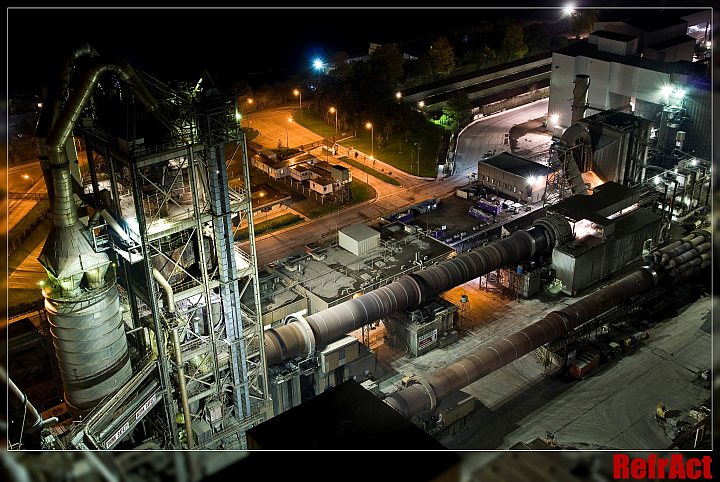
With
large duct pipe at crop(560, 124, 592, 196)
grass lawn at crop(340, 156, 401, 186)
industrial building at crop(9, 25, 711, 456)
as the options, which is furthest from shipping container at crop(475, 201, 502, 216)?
grass lawn at crop(340, 156, 401, 186)

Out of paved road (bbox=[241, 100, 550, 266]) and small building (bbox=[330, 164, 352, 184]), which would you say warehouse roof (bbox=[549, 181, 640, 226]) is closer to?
paved road (bbox=[241, 100, 550, 266])

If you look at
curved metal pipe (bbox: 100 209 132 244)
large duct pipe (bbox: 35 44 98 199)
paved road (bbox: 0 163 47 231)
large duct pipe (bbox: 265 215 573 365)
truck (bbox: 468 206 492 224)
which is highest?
large duct pipe (bbox: 35 44 98 199)

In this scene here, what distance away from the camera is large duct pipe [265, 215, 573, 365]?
34781 millimetres

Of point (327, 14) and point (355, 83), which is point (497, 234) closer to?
point (355, 83)

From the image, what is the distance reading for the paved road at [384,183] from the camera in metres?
50.7

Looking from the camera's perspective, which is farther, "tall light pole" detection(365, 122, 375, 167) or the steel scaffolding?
"tall light pole" detection(365, 122, 375, 167)

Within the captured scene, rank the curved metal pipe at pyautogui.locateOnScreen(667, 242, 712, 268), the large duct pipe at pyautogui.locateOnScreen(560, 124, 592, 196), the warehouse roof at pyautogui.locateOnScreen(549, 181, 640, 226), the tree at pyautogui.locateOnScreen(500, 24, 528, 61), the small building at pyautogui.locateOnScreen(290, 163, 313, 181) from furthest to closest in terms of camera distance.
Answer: the tree at pyautogui.locateOnScreen(500, 24, 528, 61) → the small building at pyautogui.locateOnScreen(290, 163, 313, 181) → the large duct pipe at pyautogui.locateOnScreen(560, 124, 592, 196) → the warehouse roof at pyautogui.locateOnScreen(549, 181, 640, 226) → the curved metal pipe at pyautogui.locateOnScreen(667, 242, 712, 268)

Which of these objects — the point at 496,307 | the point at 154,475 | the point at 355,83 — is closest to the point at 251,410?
the point at 496,307

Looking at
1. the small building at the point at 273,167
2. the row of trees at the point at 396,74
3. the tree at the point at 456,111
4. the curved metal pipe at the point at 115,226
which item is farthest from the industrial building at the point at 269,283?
the tree at the point at 456,111

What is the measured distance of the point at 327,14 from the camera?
104 metres

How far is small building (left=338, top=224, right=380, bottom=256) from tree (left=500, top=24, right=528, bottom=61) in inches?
1987

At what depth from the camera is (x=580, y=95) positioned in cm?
6169

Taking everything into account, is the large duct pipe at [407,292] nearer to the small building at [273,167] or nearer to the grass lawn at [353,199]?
the grass lawn at [353,199]

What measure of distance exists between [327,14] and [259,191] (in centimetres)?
5464
